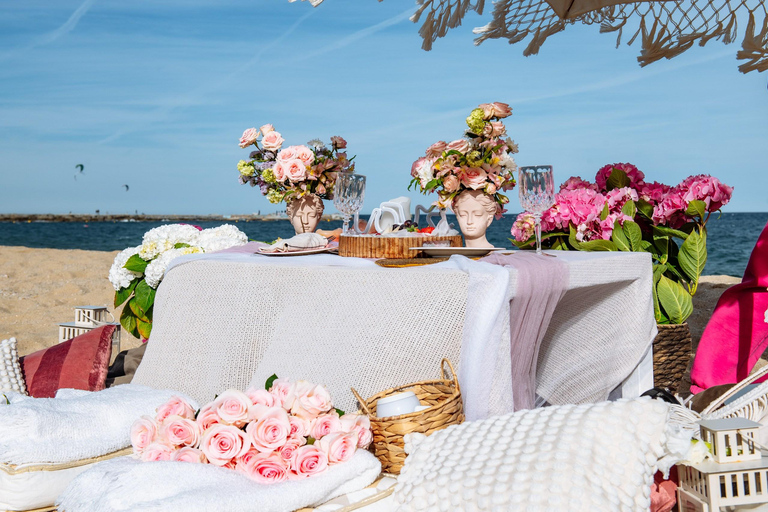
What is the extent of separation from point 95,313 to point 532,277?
234 centimetres

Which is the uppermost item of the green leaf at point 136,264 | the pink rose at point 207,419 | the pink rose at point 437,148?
the pink rose at point 437,148

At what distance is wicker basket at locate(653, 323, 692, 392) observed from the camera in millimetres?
3213

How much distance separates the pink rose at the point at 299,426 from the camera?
1397mm

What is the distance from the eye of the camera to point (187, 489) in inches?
46.7

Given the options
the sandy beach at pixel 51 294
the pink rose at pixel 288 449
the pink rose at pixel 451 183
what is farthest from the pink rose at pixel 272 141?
the sandy beach at pixel 51 294

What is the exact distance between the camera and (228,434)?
1341mm

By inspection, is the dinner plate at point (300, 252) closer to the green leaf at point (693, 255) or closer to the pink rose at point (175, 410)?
the pink rose at point (175, 410)

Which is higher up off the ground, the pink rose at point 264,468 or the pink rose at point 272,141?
the pink rose at point 272,141

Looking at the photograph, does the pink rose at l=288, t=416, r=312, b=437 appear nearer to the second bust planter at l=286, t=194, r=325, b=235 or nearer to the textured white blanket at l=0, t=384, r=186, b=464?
the textured white blanket at l=0, t=384, r=186, b=464

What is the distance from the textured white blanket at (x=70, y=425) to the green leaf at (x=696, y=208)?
2.80 meters

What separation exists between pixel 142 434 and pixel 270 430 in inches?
12.9

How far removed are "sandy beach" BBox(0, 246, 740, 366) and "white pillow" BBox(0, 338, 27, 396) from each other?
8.27 feet

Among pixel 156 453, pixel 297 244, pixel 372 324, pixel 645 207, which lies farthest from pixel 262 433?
pixel 645 207

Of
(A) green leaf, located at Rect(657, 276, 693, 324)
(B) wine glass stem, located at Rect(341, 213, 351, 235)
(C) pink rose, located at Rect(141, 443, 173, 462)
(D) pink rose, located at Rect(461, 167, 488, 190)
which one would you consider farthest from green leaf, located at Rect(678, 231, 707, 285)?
(C) pink rose, located at Rect(141, 443, 173, 462)
